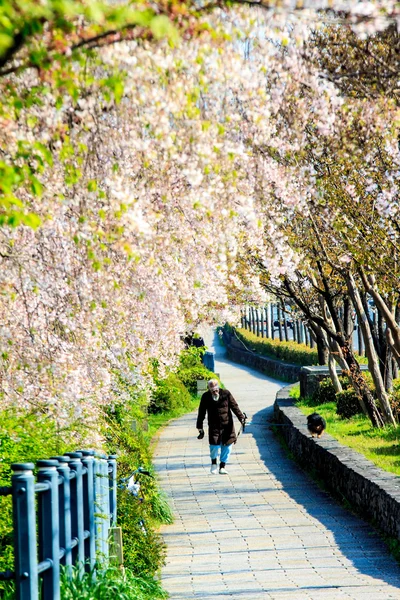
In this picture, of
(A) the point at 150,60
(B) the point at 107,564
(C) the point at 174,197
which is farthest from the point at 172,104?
(B) the point at 107,564

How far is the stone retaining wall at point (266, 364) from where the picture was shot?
4159 centimetres

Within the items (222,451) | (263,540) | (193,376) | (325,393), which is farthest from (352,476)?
(193,376)

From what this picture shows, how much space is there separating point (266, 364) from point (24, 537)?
1750 inches

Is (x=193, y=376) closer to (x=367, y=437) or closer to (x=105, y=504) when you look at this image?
(x=367, y=437)

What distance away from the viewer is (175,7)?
4.00 m

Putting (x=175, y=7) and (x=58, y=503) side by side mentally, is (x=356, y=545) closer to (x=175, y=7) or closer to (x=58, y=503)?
(x=58, y=503)

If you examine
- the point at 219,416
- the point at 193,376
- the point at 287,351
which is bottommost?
the point at 219,416

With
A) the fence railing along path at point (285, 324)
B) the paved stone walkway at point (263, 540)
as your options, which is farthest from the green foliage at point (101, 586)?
the fence railing along path at point (285, 324)

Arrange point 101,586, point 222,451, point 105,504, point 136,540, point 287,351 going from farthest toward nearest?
point 287,351 → point 222,451 → point 136,540 → point 105,504 → point 101,586

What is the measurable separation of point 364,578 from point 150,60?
5713 mm

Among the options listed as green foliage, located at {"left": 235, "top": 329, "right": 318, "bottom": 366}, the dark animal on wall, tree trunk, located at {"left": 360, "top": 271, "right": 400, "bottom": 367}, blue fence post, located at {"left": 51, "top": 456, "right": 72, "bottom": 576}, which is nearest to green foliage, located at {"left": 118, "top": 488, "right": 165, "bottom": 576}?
blue fence post, located at {"left": 51, "top": 456, "right": 72, "bottom": 576}

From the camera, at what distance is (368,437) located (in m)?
17.4

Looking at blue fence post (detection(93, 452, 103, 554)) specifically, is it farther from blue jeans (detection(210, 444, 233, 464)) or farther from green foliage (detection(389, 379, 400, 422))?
green foliage (detection(389, 379, 400, 422))

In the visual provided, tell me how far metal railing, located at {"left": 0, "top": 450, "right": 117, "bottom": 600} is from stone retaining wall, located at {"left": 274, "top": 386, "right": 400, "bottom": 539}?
3801mm
